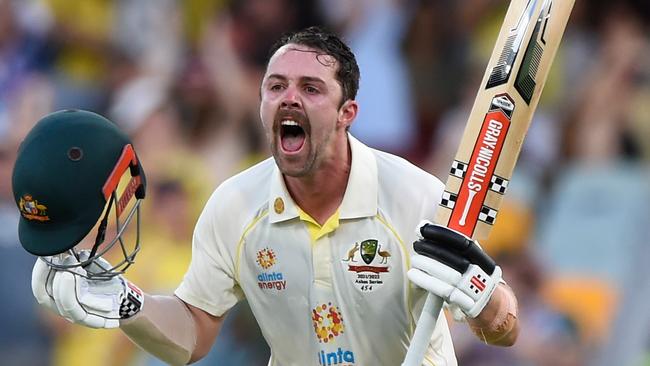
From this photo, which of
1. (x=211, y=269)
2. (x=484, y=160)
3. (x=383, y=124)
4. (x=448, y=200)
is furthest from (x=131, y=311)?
(x=383, y=124)

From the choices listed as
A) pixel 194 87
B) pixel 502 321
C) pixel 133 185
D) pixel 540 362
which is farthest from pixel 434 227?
pixel 194 87

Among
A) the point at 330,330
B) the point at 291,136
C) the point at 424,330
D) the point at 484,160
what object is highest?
the point at 484,160

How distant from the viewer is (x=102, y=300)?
358 cm

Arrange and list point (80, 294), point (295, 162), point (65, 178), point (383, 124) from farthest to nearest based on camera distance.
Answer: point (383, 124)
point (295, 162)
point (80, 294)
point (65, 178)

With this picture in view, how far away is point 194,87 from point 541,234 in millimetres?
2248

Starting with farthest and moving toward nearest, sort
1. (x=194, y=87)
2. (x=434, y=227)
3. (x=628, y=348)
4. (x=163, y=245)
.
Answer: (x=194, y=87), (x=163, y=245), (x=628, y=348), (x=434, y=227)

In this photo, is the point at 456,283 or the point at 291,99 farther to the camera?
the point at 291,99

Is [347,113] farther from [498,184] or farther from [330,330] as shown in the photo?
[330,330]

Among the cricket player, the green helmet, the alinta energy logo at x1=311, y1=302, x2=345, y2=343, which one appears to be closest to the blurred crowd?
the cricket player

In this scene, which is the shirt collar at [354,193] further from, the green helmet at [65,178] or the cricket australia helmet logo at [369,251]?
the green helmet at [65,178]

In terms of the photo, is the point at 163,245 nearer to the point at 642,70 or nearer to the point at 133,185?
the point at 642,70

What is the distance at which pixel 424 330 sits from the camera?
3.58m

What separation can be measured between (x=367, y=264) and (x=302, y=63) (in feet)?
2.06

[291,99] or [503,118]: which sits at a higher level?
[503,118]
